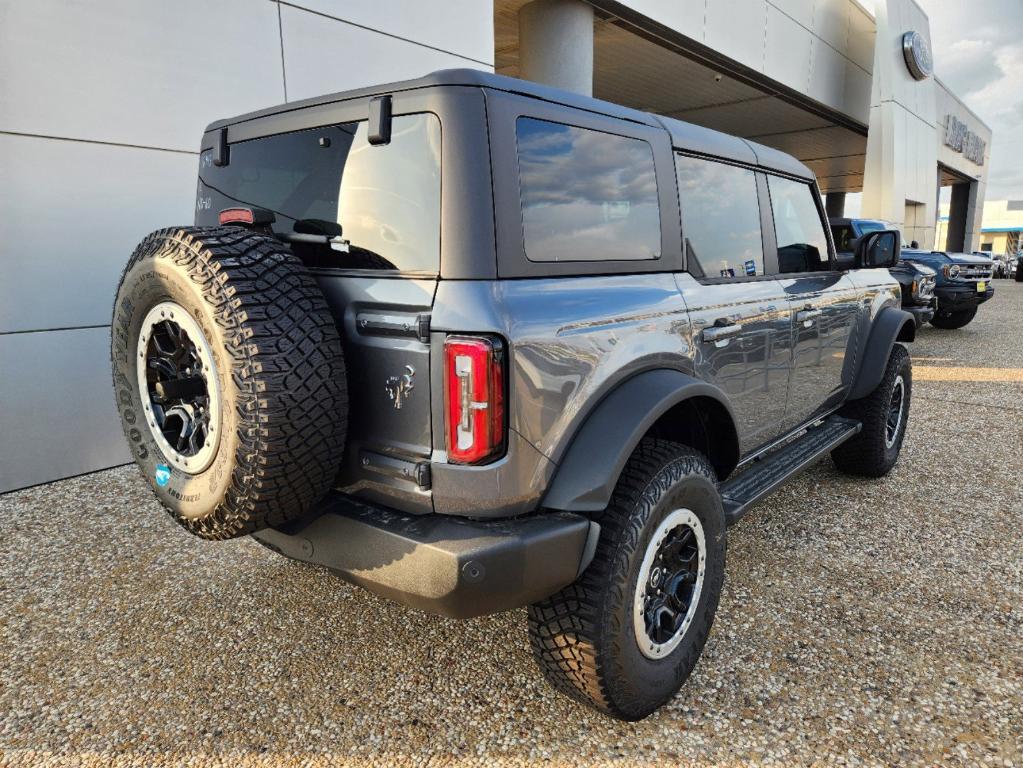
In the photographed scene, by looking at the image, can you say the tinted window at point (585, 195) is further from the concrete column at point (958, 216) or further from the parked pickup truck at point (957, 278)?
the concrete column at point (958, 216)

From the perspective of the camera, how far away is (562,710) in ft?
7.38

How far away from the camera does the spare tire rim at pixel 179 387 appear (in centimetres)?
190

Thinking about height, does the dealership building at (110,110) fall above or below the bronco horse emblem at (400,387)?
above

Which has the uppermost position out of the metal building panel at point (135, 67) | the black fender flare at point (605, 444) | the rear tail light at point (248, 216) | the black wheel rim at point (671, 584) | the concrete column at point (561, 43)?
the concrete column at point (561, 43)

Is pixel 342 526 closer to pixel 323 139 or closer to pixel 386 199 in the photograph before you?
pixel 386 199

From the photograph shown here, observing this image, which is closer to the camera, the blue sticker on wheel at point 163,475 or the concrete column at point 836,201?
the blue sticker on wheel at point 163,475

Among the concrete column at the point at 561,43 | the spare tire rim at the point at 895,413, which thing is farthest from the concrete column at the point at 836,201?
the spare tire rim at the point at 895,413

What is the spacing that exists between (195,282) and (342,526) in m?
0.79

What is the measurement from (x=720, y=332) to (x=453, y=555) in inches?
56.2

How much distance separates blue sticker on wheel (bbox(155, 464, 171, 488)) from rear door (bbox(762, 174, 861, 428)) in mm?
2651

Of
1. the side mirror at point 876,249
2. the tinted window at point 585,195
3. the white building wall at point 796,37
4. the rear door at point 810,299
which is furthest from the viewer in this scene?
the white building wall at point 796,37

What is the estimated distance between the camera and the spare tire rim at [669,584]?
2.12 m

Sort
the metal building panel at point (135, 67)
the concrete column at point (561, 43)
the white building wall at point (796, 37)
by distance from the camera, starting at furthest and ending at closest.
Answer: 1. the white building wall at point (796, 37)
2. the concrete column at point (561, 43)
3. the metal building panel at point (135, 67)

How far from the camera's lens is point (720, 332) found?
8.46 feet
